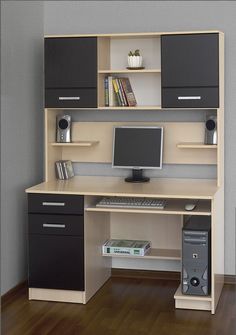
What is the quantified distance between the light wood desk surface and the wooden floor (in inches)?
29.7

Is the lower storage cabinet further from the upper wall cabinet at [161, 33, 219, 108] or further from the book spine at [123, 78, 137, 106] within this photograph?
the upper wall cabinet at [161, 33, 219, 108]

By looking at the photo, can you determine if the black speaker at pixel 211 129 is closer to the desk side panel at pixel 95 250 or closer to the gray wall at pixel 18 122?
the desk side panel at pixel 95 250

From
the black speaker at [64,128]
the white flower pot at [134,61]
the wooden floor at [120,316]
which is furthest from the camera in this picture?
the black speaker at [64,128]

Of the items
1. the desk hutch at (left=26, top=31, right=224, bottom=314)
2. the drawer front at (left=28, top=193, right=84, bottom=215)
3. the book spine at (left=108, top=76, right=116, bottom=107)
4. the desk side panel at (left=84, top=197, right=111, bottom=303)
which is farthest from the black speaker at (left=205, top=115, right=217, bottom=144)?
the drawer front at (left=28, top=193, right=84, bottom=215)

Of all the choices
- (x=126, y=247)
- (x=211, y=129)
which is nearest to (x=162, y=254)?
(x=126, y=247)

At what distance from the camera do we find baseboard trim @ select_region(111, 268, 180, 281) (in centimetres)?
496

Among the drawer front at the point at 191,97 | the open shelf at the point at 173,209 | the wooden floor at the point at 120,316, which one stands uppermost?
the drawer front at the point at 191,97

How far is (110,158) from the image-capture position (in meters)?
4.95

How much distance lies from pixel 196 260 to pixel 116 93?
1349mm

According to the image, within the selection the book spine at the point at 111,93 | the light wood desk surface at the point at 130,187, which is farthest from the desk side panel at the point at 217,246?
the book spine at the point at 111,93

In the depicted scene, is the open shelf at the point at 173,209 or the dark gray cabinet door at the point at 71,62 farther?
the dark gray cabinet door at the point at 71,62

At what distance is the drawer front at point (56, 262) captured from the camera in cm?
436

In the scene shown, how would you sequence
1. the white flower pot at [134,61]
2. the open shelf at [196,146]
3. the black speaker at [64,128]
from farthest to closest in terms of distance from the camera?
the black speaker at [64,128] → the white flower pot at [134,61] → the open shelf at [196,146]

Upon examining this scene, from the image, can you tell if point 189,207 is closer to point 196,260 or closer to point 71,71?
point 196,260
